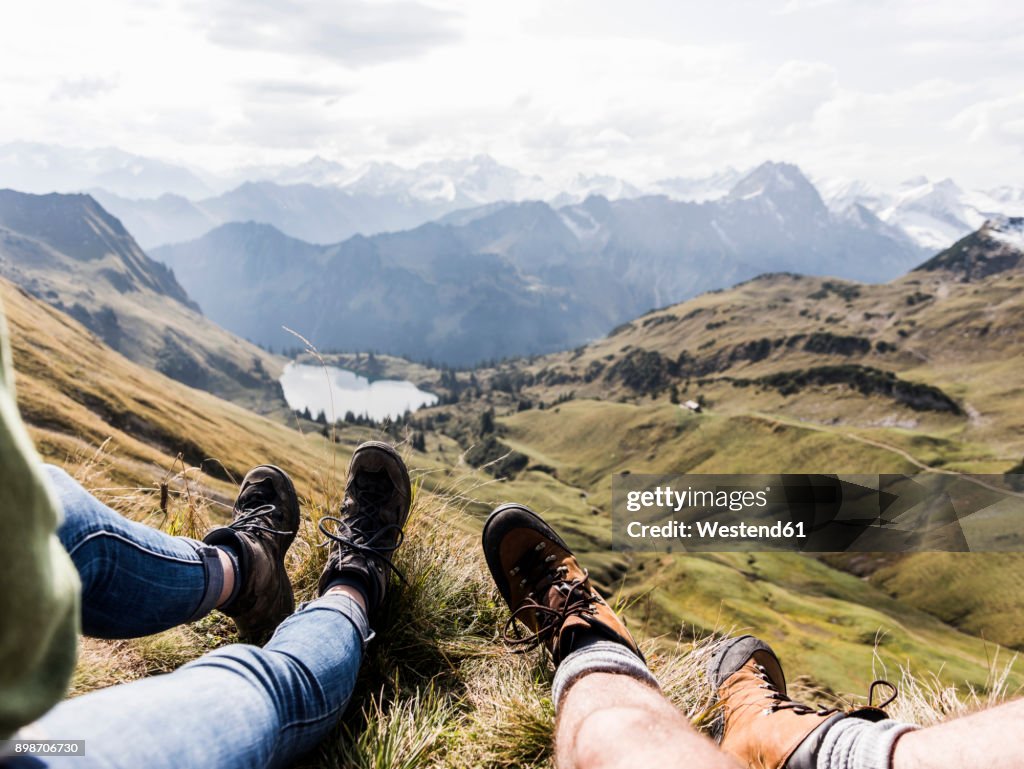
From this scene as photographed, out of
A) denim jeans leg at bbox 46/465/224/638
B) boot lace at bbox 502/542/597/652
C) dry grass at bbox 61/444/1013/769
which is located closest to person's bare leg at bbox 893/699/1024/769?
dry grass at bbox 61/444/1013/769

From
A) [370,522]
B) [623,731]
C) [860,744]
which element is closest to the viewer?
[623,731]

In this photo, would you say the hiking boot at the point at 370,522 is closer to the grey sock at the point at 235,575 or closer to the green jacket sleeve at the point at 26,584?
the grey sock at the point at 235,575

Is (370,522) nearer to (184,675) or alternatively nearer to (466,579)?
(466,579)

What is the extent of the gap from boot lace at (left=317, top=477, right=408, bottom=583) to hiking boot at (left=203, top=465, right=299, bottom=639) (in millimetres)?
→ 365

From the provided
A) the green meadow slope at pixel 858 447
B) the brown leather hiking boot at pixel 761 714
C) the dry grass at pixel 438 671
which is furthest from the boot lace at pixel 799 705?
the green meadow slope at pixel 858 447

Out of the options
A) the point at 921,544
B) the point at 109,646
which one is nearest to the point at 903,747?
the point at 109,646

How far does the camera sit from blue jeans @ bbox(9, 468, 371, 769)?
2191 mm

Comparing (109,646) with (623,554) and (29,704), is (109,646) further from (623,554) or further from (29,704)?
(623,554)

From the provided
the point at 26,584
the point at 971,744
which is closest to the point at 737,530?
the point at 971,744

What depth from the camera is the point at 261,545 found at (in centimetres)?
471

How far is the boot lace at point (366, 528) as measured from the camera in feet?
16.0

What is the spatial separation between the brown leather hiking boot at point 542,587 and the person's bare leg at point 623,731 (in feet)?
2.31

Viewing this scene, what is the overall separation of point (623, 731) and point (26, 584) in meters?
2.49

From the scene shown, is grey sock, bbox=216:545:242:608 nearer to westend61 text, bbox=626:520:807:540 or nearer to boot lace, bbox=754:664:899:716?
boot lace, bbox=754:664:899:716
